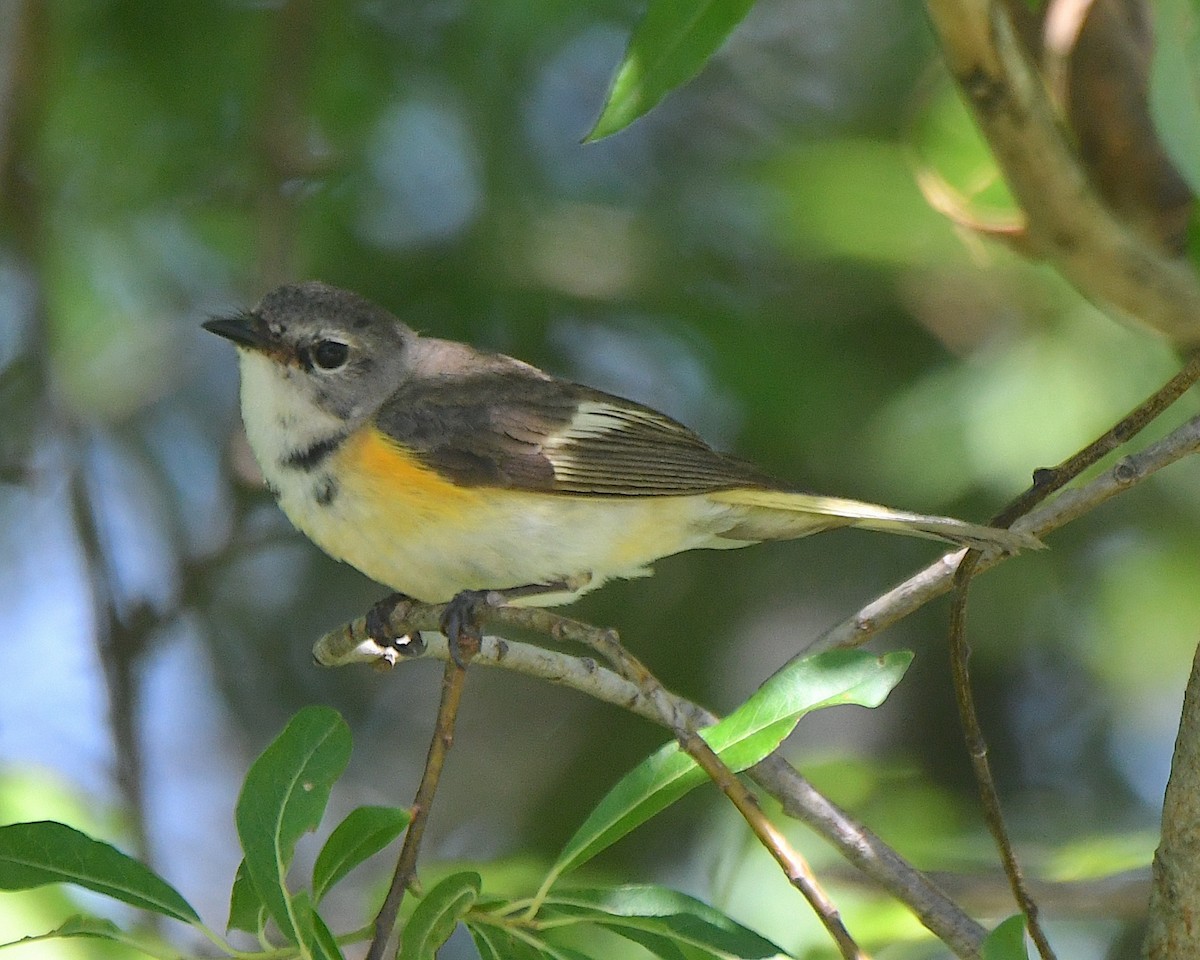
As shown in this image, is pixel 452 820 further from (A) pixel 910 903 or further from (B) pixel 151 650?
(A) pixel 910 903

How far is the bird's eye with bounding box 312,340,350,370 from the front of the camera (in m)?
3.66

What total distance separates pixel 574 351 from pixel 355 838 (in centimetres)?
305

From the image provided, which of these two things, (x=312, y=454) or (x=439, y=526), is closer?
(x=439, y=526)

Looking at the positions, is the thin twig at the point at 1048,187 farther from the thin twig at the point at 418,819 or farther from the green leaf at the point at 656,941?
the green leaf at the point at 656,941

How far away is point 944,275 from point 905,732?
1.66 meters

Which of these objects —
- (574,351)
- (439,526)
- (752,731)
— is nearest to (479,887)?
(752,731)

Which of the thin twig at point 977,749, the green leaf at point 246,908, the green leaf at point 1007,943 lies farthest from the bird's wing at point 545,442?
the green leaf at point 1007,943

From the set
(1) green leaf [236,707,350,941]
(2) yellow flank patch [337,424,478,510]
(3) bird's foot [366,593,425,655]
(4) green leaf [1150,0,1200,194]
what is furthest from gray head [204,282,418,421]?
(4) green leaf [1150,0,1200,194]

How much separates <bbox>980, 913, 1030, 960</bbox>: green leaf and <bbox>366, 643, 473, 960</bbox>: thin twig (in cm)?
74

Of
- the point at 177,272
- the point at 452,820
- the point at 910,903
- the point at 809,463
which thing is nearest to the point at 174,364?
the point at 177,272

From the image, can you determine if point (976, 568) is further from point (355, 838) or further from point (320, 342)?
point (320, 342)

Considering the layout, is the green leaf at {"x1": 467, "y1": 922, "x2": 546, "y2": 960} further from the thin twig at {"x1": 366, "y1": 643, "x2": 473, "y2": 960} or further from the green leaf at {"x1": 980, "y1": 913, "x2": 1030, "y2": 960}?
the green leaf at {"x1": 980, "y1": 913, "x2": 1030, "y2": 960}

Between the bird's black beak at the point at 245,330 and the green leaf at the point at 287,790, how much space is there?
144 cm

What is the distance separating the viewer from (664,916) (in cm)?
222
